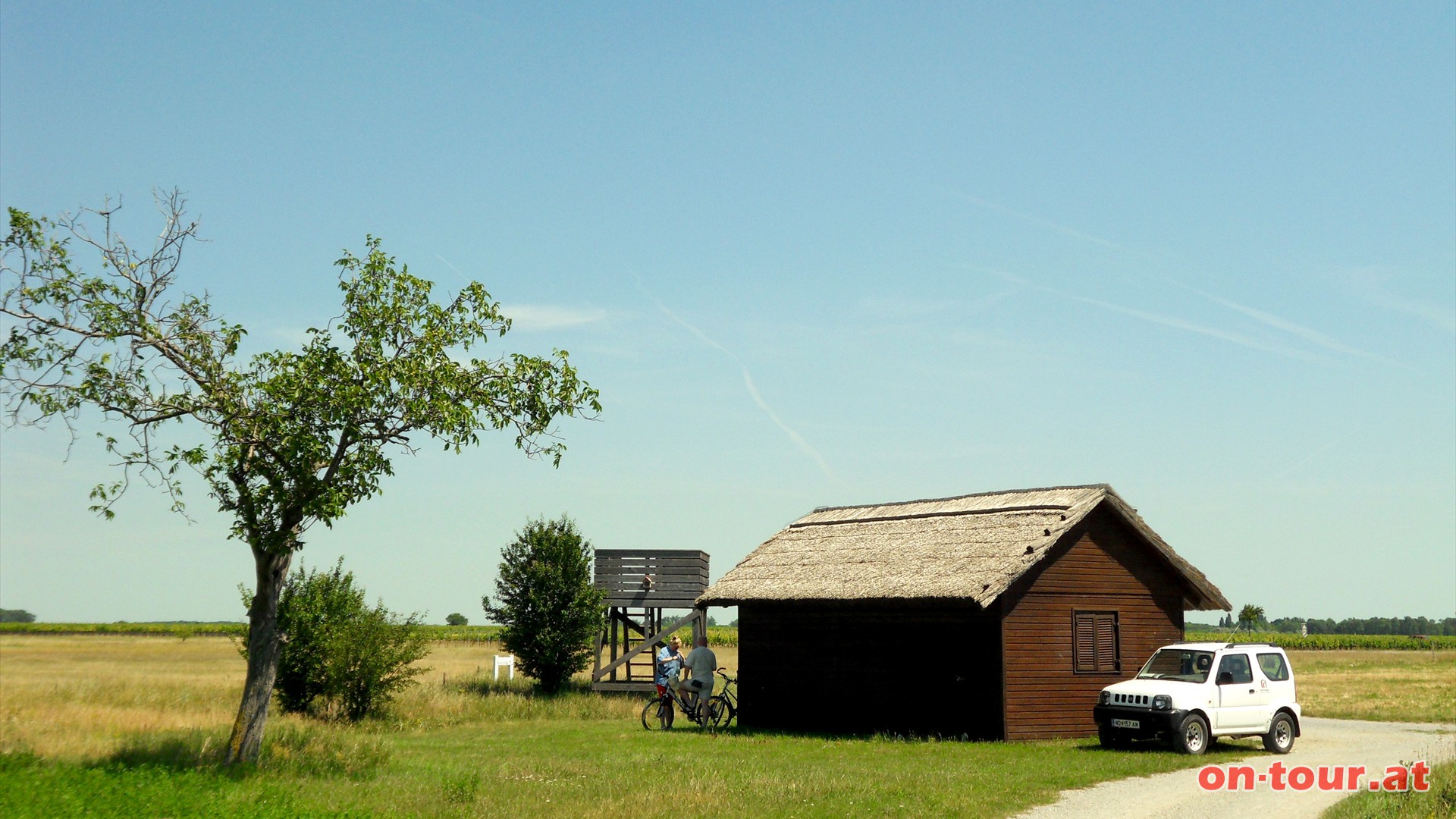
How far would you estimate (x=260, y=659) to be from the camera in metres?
18.0

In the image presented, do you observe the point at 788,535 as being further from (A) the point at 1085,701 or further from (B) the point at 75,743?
(B) the point at 75,743

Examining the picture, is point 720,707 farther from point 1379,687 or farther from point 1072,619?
point 1379,687

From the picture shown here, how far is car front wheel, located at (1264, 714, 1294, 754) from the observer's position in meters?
21.1

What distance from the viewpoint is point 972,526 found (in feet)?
86.0

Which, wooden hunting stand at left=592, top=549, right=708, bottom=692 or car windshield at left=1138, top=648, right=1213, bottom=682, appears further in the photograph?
wooden hunting stand at left=592, top=549, right=708, bottom=692

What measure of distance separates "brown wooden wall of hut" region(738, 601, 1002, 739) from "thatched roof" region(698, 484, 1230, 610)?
1.80 ft

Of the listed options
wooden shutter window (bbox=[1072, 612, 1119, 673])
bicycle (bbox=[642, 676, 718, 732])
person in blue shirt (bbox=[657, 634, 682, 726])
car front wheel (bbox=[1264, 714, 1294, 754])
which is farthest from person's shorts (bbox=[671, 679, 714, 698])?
car front wheel (bbox=[1264, 714, 1294, 754])

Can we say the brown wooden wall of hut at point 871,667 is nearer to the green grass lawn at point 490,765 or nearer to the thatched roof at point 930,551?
the thatched roof at point 930,551

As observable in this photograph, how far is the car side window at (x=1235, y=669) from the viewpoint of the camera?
20812 millimetres

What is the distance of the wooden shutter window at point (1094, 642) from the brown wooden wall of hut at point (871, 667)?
229 centimetres

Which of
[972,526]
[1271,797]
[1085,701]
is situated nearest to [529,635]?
[972,526]

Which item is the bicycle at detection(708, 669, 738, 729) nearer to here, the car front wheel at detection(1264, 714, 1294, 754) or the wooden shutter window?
the wooden shutter window

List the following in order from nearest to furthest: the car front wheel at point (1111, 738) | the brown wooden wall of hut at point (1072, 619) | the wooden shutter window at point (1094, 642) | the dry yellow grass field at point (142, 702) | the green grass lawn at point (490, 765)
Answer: the green grass lawn at point (490, 765)
the dry yellow grass field at point (142, 702)
the car front wheel at point (1111, 738)
the brown wooden wall of hut at point (1072, 619)
the wooden shutter window at point (1094, 642)

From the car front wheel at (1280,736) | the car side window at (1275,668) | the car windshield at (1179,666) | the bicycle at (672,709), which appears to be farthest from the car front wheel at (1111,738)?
the bicycle at (672,709)
